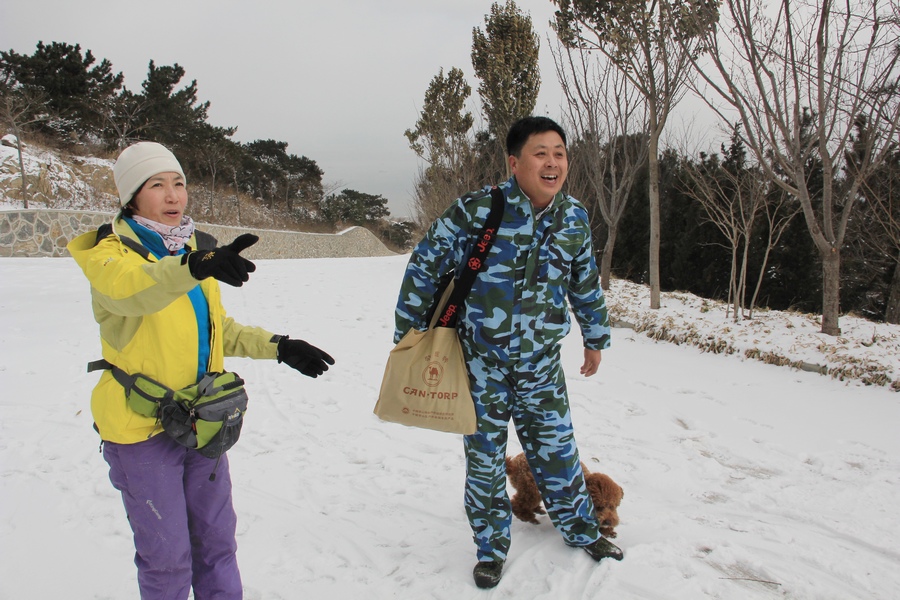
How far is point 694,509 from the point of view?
9.50 ft

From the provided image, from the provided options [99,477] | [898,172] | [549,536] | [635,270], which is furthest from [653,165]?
[635,270]

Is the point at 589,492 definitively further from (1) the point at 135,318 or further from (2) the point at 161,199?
(2) the point at 161,199

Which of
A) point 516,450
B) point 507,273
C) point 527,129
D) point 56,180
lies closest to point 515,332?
point 507,273

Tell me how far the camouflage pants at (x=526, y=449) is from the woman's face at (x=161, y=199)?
3.90ft

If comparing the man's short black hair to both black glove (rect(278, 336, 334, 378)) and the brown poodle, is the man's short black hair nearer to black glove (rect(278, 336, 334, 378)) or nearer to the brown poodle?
black glove (rect(278, 336, 334, 378))

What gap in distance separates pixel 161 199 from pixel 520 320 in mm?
1289

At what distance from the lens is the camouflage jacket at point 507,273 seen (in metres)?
2.10

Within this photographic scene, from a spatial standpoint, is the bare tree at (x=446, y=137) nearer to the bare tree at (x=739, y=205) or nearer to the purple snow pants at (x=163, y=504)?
the bare tree at (x=739, y=205)

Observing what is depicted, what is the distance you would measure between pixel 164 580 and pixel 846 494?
3.50 m

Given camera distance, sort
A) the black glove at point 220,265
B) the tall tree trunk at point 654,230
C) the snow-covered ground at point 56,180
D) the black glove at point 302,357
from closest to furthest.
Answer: the black glove at point 220,265, the black glove at point 302,357, the tall tree trunk at point 654,230, the snow-covered ground at point 56,180

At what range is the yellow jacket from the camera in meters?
1.40

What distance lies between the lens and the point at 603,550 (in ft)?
7.49

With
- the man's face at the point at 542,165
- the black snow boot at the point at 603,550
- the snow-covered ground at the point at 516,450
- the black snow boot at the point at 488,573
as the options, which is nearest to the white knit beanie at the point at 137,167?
the man's face at the point at 542,165

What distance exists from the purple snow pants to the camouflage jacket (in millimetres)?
909
